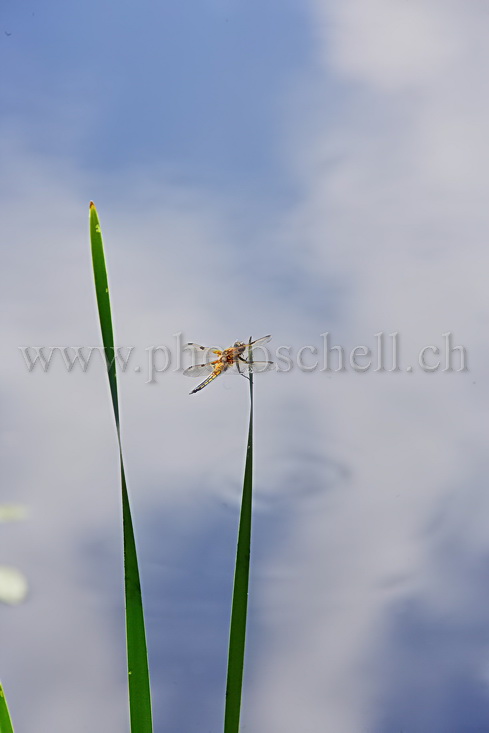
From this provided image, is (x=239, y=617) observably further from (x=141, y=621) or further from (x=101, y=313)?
(x=101, y=313)

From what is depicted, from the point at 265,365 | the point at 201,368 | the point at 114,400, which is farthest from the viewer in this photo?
the point at 201,368

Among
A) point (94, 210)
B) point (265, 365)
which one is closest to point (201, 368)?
point (265, 365)

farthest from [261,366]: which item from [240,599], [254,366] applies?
[240,599]

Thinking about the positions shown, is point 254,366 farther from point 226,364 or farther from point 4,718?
point 4,718

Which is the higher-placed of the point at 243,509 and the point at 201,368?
the point at 201,368

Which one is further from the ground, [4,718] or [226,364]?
[226,364]

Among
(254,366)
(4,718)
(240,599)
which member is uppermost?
(254,366)

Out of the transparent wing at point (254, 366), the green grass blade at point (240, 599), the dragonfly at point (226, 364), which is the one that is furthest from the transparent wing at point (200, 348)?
the green grass blade at point (240, 599)
